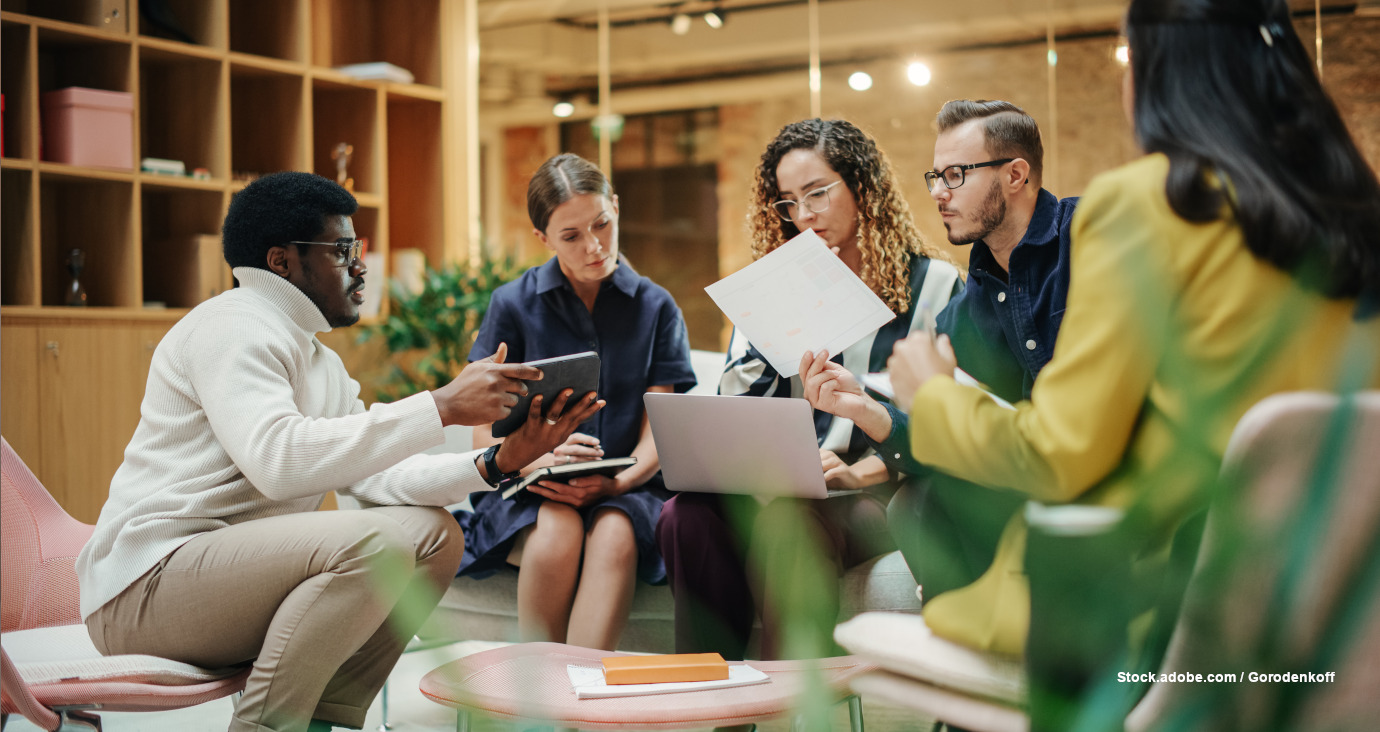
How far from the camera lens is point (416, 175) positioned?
191 inches

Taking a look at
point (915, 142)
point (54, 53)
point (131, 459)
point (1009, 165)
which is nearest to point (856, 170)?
point (1009, 165)

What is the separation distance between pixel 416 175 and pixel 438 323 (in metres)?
1.06

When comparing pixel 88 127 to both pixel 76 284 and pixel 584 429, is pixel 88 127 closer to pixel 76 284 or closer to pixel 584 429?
pixel 76 284

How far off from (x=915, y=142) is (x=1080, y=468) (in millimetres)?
4024

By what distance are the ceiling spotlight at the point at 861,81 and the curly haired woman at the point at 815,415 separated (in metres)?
2.74

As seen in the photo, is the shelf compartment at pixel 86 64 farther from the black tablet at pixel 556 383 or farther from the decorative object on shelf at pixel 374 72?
the black tablet at pixel 556 383

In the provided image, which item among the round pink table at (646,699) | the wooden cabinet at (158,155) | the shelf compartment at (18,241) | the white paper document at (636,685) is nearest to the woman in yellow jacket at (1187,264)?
the round pink table at (646,699)

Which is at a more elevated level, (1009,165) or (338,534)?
(1009,165)

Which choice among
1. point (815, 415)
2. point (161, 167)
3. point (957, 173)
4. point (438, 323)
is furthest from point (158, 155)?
point (957, 173)

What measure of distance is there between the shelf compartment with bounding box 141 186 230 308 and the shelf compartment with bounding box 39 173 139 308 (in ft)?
0.75

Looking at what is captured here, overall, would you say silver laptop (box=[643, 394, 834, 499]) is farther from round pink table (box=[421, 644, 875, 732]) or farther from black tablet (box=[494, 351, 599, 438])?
round pink table (box=[421, 644, 875, 732])

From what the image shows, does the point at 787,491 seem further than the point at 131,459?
Yes

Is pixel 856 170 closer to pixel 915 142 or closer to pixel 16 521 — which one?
pixel 16 521

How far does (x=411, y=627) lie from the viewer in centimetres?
56
